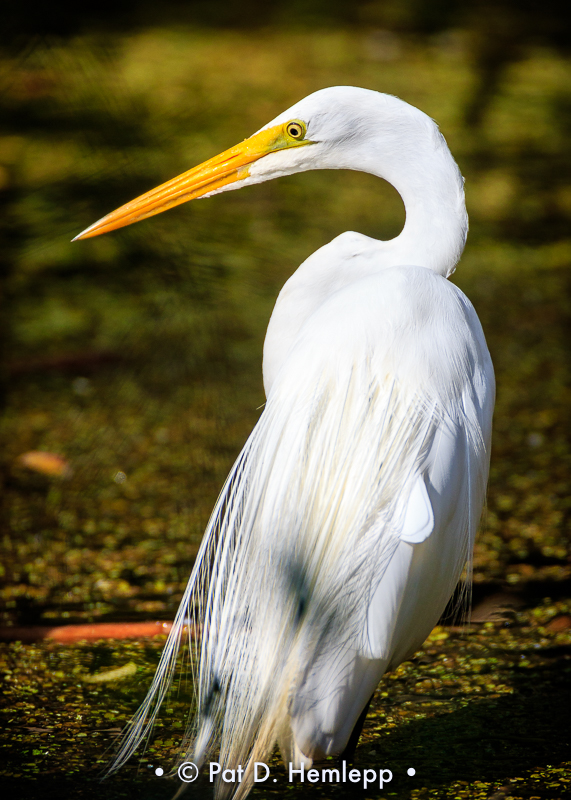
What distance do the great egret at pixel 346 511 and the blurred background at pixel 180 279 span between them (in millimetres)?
392

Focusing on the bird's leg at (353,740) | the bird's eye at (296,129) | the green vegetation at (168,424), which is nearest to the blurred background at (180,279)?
the green vegetation at (168,424)

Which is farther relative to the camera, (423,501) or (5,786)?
(5,786)

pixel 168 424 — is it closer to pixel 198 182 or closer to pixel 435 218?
pixel 198 182

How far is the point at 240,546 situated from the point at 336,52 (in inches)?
189

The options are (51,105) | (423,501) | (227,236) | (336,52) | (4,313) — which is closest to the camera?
(423,501)

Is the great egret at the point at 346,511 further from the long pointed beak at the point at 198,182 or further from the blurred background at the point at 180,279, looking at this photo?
the blurred background at the point at 180,279

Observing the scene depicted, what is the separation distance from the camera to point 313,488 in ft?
4.05

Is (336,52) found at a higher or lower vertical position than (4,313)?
higher

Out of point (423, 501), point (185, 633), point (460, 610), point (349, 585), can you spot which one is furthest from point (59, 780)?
point (460, 610)

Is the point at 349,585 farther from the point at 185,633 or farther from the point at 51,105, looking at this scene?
the point at 51,105

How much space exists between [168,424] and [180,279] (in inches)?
47.2

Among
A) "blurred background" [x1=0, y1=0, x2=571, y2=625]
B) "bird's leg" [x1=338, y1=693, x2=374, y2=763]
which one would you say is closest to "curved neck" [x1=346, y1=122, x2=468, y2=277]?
"blurred background" [x1=0, y1=0, x2=571, y2=625]

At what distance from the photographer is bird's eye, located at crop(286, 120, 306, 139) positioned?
1.42 metres

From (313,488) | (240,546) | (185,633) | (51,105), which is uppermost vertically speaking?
(51,105)
